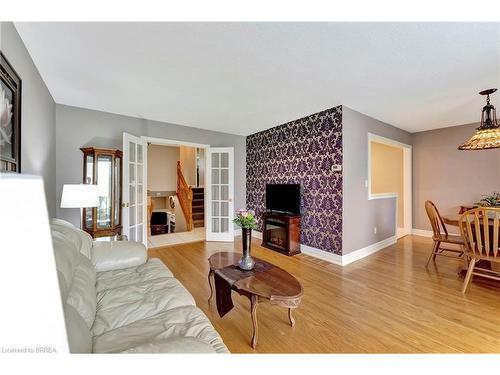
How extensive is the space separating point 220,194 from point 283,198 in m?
1.40

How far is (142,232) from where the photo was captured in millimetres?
3695

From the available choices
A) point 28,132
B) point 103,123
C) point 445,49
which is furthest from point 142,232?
point 445,49

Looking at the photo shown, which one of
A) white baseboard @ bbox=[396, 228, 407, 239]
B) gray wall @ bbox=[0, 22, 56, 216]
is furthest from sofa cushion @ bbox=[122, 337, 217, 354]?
white baseboard @ bbox=[396, 228, 407, 239]

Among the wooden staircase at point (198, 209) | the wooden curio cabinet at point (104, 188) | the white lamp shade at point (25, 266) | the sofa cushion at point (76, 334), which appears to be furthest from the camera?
the wooden staircase at point (198, 209)

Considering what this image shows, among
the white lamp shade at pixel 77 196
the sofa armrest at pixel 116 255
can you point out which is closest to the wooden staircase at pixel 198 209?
the white lamp shade at pixel 77 196

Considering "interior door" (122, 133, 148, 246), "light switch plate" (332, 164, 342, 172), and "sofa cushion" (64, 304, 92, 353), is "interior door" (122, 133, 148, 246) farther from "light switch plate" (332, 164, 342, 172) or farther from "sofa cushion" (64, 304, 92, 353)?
"light switch plate" (332, 164, 342, 172)

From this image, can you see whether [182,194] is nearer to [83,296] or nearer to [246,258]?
[246,258]

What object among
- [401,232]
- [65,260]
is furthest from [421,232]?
[65,260]

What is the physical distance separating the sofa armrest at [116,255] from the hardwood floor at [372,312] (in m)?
0.73

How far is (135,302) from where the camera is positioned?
137 cm

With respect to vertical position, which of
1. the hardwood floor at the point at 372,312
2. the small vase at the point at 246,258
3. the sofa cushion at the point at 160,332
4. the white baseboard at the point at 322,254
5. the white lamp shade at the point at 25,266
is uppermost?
the white lamp shade at the point at 25,266

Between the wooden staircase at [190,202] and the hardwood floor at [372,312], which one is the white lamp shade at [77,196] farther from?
the wooden staircase at [190,202]

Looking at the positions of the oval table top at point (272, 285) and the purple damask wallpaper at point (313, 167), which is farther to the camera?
the purple damask wallpaper at point (313, 167)

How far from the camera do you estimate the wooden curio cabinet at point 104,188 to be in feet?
9.34
